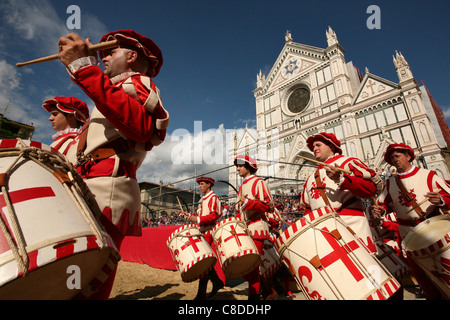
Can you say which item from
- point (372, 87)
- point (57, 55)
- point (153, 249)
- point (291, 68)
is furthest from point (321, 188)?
point (291, 68)

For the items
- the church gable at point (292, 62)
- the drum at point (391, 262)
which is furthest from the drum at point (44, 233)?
the church gable at point (292, 62)

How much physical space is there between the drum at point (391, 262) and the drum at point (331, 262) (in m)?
1.72

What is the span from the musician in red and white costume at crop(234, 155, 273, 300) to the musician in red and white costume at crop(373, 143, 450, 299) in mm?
1608

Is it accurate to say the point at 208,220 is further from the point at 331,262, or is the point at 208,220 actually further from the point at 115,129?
the point at 115,129

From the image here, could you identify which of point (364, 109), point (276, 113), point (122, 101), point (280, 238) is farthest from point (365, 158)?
point (122, 101)

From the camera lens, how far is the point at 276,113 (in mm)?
25250

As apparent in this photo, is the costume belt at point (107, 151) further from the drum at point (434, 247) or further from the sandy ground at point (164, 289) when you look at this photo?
the sandy ground at point (164, 289)

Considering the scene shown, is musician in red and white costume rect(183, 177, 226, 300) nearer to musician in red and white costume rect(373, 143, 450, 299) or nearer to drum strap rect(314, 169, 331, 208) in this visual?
drum strap rect(314, 169, 331, 208)

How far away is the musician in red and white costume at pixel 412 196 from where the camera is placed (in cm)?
281

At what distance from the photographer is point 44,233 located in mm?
670

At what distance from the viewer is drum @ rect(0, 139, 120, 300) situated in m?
0.63

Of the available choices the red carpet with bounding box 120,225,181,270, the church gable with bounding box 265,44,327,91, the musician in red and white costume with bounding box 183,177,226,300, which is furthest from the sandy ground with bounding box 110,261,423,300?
the church gable with bounding box 265,44,327,91

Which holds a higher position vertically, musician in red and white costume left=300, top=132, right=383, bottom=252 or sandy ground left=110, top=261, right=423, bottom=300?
musician in red and white costume left=300, top=132, right=383, bottom=252
